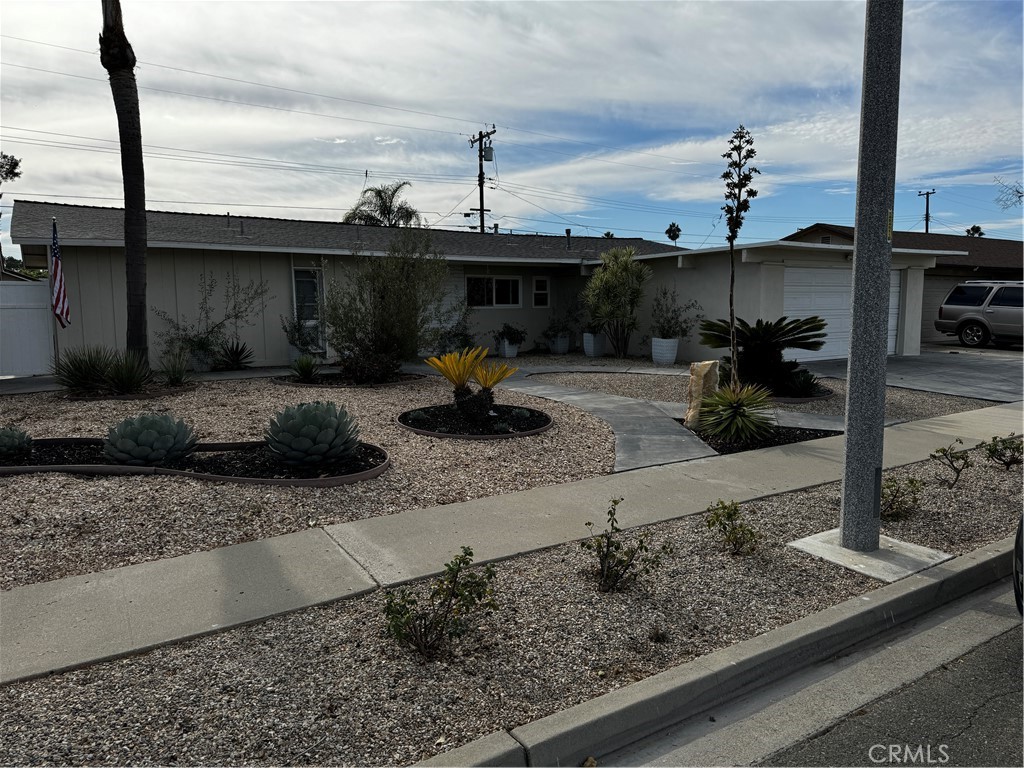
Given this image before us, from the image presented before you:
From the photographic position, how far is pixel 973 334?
22406mm

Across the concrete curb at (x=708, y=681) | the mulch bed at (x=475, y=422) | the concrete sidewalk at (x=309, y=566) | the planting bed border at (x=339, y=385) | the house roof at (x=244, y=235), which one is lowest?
the concrete curb at (x=708, y=681)

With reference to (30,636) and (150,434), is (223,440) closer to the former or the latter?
(150,434)

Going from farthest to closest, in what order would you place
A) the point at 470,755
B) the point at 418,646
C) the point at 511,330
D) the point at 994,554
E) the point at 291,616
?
the point at 511,330
the point at 994,554
the point at 291,616
the point at 418,646
the point at 470,755

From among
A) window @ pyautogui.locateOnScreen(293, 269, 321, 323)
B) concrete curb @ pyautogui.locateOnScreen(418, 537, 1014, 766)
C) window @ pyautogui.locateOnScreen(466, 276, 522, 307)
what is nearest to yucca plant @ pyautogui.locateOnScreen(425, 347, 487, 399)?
concrete curb @ pyautogui.locateOnScreen(418, 537, 1014, 766)

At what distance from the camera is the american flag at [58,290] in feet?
40.2

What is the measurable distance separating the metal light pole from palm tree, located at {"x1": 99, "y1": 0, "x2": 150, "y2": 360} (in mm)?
10747

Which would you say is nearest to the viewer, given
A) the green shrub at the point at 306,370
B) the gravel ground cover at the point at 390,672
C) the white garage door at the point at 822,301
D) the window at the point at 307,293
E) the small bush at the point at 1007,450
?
the gravel ground cover at the point at 390,672

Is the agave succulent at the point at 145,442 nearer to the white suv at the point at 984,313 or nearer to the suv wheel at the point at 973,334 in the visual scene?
the white suv at the point at 984,313

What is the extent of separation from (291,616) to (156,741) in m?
1.12

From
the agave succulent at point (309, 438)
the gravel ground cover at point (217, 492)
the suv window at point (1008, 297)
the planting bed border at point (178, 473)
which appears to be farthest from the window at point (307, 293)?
the suv window at point (1008, 297)

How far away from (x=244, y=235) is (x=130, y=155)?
443 centimetres

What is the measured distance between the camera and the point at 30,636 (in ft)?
11.9

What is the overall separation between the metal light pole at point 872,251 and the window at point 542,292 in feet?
52.6

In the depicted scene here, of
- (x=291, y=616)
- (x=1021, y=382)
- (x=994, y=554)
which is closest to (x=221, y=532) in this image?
(x=291, y=616)
